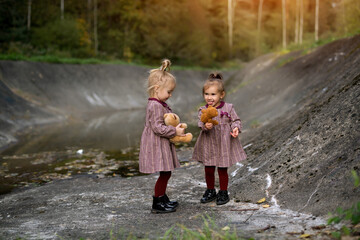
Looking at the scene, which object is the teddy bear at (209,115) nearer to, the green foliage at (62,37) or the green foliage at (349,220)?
the green foliage at (349,220)

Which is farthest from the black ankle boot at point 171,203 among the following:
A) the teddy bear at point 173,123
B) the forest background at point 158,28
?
the forest background at point 158,28

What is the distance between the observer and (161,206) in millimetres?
5188

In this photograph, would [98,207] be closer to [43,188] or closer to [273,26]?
[43,188]

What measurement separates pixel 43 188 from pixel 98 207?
1.99 metres

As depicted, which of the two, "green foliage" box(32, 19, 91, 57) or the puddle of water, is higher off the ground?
"green foliage" box(32, 19, 91, 57)

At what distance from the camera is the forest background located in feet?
104

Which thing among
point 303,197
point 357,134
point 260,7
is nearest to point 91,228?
point 303,197

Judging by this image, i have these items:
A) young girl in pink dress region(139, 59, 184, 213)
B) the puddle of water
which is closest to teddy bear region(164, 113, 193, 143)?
young girl in pink dress region(139, 59, 184, 213)

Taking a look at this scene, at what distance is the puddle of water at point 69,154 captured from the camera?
336 inches

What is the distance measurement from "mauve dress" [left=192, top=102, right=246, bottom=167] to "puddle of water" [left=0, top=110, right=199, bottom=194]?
3123mm

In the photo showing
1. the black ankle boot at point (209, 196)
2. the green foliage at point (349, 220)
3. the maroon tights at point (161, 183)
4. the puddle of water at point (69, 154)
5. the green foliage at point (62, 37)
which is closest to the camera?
the green foliage at point (349, 220)

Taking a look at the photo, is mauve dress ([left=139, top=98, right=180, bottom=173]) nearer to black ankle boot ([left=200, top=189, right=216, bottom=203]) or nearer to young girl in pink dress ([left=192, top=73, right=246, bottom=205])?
young girl in pink dress ([left=192, top=73, right=246, bottom=205])

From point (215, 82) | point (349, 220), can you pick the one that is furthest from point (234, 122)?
point (349, 220)

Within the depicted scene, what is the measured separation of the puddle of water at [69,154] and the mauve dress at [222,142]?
312 cm
